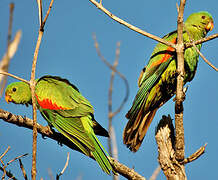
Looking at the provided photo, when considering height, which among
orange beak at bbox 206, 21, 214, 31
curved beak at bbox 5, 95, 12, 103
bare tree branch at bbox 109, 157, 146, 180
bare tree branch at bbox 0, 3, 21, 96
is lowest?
bare tree branch at bbox 109, 157, 146, 180

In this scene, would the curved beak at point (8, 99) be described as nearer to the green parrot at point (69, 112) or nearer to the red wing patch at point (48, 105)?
the green parrot at point (69, 112)

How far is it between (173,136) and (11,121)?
189 centimetres

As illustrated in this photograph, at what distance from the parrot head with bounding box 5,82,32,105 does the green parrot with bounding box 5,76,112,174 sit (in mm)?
33

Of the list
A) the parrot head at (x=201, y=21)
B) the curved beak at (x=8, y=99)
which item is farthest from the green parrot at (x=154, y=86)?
the curved beak at (x=8, y=99)

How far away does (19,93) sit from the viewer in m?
4.58

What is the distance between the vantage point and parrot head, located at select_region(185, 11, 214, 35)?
4.78 m

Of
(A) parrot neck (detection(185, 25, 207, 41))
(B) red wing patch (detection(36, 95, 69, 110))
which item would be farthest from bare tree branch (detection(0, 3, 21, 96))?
(A) parrot neck (detection(185, 25, 207, 41))

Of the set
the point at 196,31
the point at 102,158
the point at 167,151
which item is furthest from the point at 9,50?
the point at 196,31

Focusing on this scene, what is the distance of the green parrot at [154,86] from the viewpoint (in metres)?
4.03

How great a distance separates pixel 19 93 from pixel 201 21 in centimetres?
311

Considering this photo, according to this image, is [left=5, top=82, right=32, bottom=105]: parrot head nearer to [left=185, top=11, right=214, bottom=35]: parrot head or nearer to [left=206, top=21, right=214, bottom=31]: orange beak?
[left=185, top=11, right=214, bottom=35]: parrot head

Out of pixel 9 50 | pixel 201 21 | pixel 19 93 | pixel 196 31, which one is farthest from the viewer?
pixel 201 21

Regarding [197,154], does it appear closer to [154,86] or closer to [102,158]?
[102,158]

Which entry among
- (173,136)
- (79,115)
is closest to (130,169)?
(173,136)
